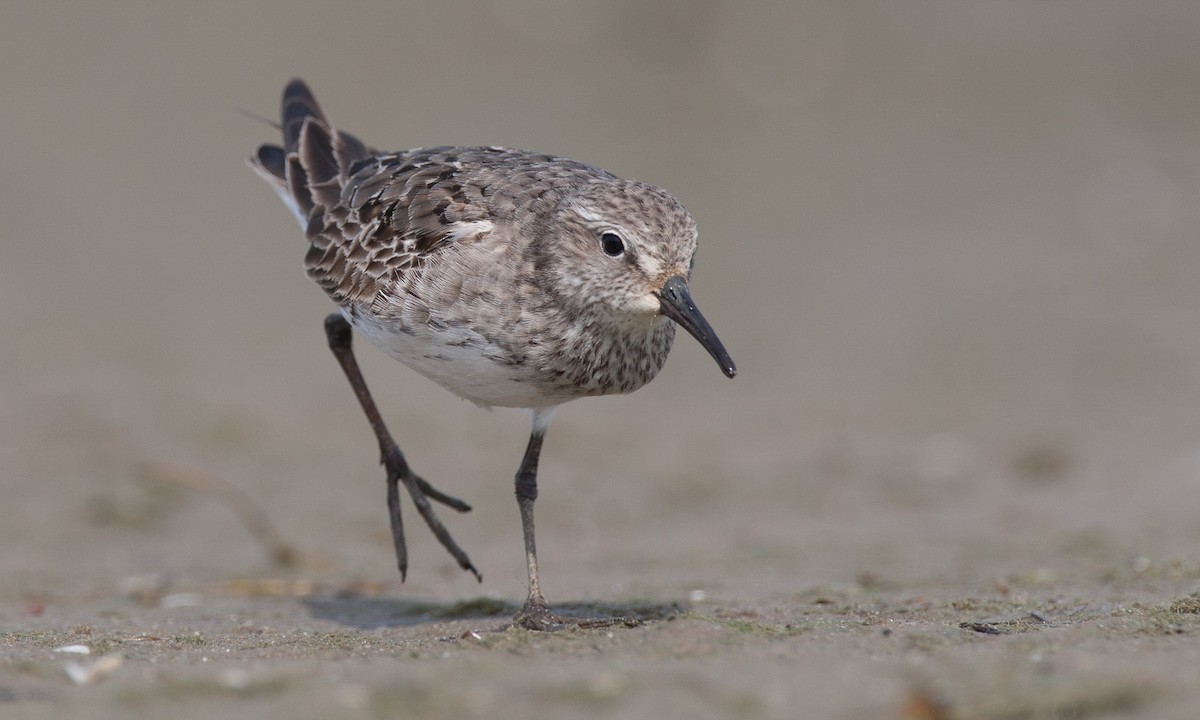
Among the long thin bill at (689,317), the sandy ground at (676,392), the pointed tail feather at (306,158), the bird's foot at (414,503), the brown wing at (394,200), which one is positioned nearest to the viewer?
the sandy ground at (676,392)

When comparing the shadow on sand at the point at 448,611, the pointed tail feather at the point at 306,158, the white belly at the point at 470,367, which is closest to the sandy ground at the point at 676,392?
the shadow on sand at the point at 448,611

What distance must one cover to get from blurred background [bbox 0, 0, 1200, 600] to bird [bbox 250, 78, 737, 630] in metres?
1.61

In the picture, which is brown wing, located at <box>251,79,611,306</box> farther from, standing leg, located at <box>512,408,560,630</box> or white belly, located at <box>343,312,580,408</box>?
standing leg, located at <box>512,408,560,630</box>

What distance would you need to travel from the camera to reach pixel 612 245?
19.3 ft

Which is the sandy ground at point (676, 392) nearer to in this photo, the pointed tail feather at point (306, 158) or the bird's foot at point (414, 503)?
the bird's foot at point (414, 503)

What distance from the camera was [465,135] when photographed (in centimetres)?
1538

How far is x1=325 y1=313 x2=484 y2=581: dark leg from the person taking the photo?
7191 millimetres

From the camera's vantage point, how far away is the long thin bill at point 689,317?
222 inches

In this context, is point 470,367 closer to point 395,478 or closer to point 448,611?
point 448,611

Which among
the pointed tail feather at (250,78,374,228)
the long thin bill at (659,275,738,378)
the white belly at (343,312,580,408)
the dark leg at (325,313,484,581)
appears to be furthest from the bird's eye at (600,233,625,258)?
the pointed tail feather at (250,78,374,228)

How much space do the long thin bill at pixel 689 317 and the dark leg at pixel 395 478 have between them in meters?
1.95

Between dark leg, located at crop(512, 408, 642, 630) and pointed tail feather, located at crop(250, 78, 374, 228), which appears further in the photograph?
pointed tail feather, located at crop(250, 78, 374, 228)

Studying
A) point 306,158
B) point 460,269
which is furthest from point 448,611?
point 306,158

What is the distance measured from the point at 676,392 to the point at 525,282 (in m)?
6.22
